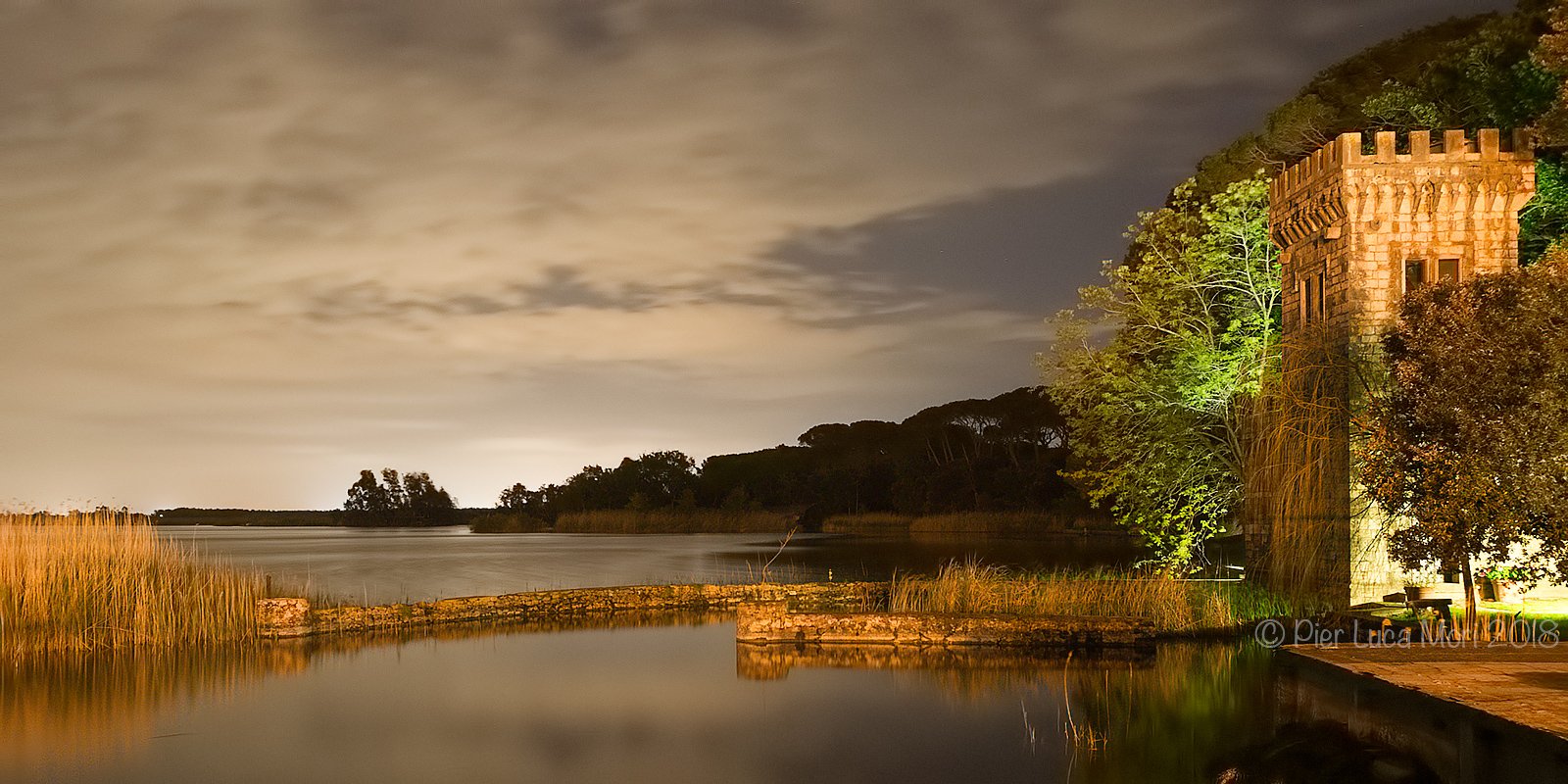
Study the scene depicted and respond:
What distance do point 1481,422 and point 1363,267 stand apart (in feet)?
16.2

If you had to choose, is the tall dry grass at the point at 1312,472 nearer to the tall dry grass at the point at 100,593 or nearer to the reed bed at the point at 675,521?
the tall dry grass at the point at 100,593

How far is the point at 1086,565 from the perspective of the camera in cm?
3556

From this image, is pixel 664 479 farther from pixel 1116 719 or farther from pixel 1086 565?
pixel 1116 719

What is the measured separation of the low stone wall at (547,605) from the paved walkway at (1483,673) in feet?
30.5

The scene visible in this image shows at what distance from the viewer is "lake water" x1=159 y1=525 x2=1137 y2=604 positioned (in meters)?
35.2

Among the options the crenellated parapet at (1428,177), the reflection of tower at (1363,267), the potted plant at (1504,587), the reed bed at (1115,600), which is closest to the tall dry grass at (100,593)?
the reed bed at (1115,600)

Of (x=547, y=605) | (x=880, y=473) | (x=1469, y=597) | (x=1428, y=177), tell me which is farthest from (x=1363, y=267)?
(x=880, y=473)

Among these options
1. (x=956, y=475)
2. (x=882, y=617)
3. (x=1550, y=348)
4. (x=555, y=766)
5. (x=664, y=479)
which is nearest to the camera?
(x=555, y=766)

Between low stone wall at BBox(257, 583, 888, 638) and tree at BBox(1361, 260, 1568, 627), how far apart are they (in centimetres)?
976

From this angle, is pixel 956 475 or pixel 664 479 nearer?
pixel 956 475

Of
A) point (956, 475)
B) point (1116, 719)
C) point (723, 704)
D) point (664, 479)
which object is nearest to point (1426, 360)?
point (1116, 719)

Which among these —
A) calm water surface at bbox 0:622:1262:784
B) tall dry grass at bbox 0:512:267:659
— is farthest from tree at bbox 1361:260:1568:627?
tall dry grass at bbox 0:512:267:659

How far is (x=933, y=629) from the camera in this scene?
18.5m

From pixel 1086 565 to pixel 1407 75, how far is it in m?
16.4
